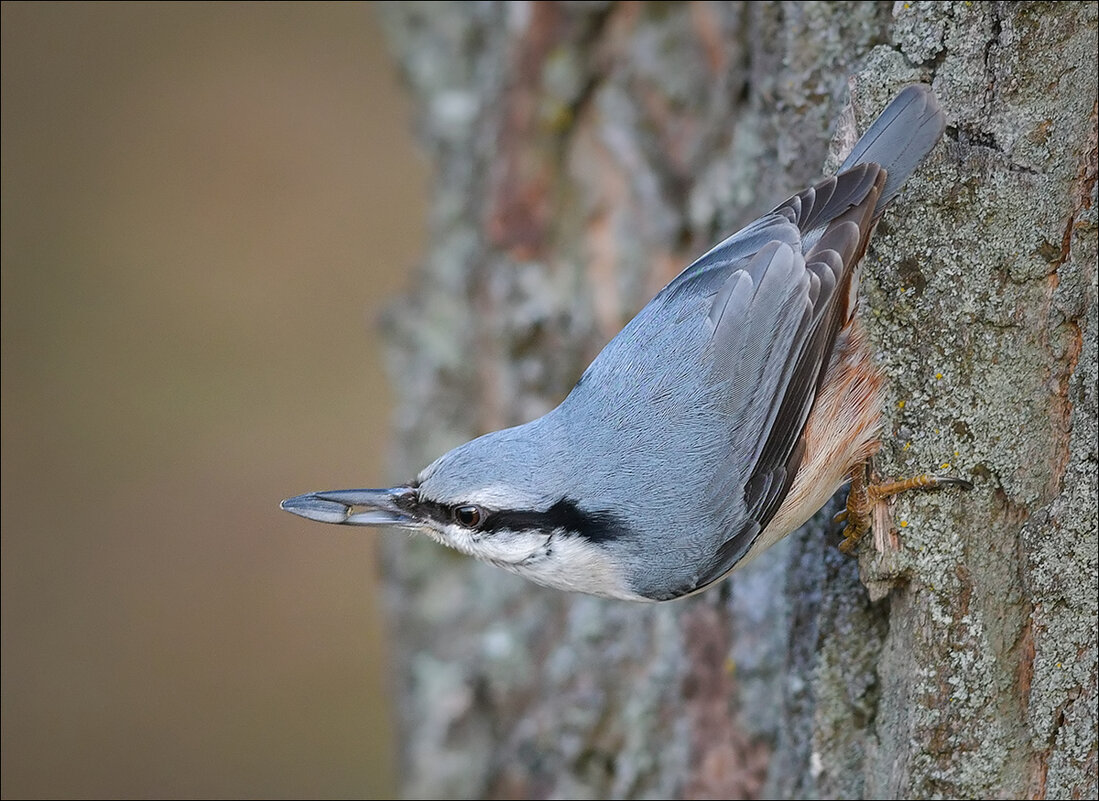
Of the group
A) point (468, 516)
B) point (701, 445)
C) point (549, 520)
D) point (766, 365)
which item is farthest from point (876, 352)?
point (468, 516)

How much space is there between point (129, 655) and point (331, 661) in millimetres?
905

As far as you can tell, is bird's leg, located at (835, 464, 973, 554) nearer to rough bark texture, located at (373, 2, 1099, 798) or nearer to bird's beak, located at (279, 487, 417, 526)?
rough bark texture, located at (373, 2, 1099, 798)

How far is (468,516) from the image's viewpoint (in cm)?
205

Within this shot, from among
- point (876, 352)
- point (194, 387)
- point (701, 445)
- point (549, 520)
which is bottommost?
point (549, 520)

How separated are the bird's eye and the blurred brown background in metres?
2.67

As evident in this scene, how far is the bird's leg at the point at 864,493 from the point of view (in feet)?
6.32


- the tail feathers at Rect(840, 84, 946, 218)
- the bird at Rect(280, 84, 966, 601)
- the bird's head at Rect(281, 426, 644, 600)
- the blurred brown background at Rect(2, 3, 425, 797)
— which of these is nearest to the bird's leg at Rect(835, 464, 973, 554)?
the bird at Rect(280, 84, 966, 601)

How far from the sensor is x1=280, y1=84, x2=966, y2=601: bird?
2023 mm

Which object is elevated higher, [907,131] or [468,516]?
[907,131]

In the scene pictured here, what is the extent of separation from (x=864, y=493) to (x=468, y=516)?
0.73m

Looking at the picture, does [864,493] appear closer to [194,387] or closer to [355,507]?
[355,507]

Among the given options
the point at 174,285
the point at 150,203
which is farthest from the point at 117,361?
the point at 150,203

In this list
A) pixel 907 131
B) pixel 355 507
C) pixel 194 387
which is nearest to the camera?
pixel 907 131

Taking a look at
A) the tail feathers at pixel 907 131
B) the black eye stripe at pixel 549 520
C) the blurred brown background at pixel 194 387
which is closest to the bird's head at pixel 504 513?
the black eye stripe at pixel 549 520
